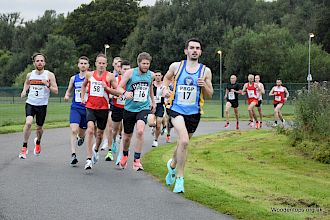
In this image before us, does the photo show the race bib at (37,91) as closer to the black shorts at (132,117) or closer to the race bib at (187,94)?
the black shorts at (132,117)

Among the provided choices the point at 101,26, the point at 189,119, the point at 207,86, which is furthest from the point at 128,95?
the point at 101,26

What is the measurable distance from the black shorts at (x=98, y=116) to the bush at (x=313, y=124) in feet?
16.7

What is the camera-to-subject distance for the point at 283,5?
91125 millimetres

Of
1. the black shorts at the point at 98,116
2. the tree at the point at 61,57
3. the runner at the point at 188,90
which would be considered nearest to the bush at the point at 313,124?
the black shorts at the point at 98,116

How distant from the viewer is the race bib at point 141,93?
428 inches

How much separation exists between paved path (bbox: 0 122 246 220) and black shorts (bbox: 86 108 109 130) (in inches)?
33.6

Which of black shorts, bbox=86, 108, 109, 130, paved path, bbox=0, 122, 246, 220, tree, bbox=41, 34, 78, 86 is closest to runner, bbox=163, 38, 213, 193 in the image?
paved path, bbox=0, 122, 246, 220

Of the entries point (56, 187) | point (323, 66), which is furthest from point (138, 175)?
point (323, 66)

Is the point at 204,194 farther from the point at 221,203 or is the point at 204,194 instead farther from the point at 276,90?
the point at 276,90

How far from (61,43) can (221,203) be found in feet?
251

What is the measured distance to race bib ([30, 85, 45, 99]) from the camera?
1270 centimetres

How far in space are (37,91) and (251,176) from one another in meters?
5.01

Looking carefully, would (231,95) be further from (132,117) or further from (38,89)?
(132,117)

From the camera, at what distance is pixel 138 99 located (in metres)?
10.9
